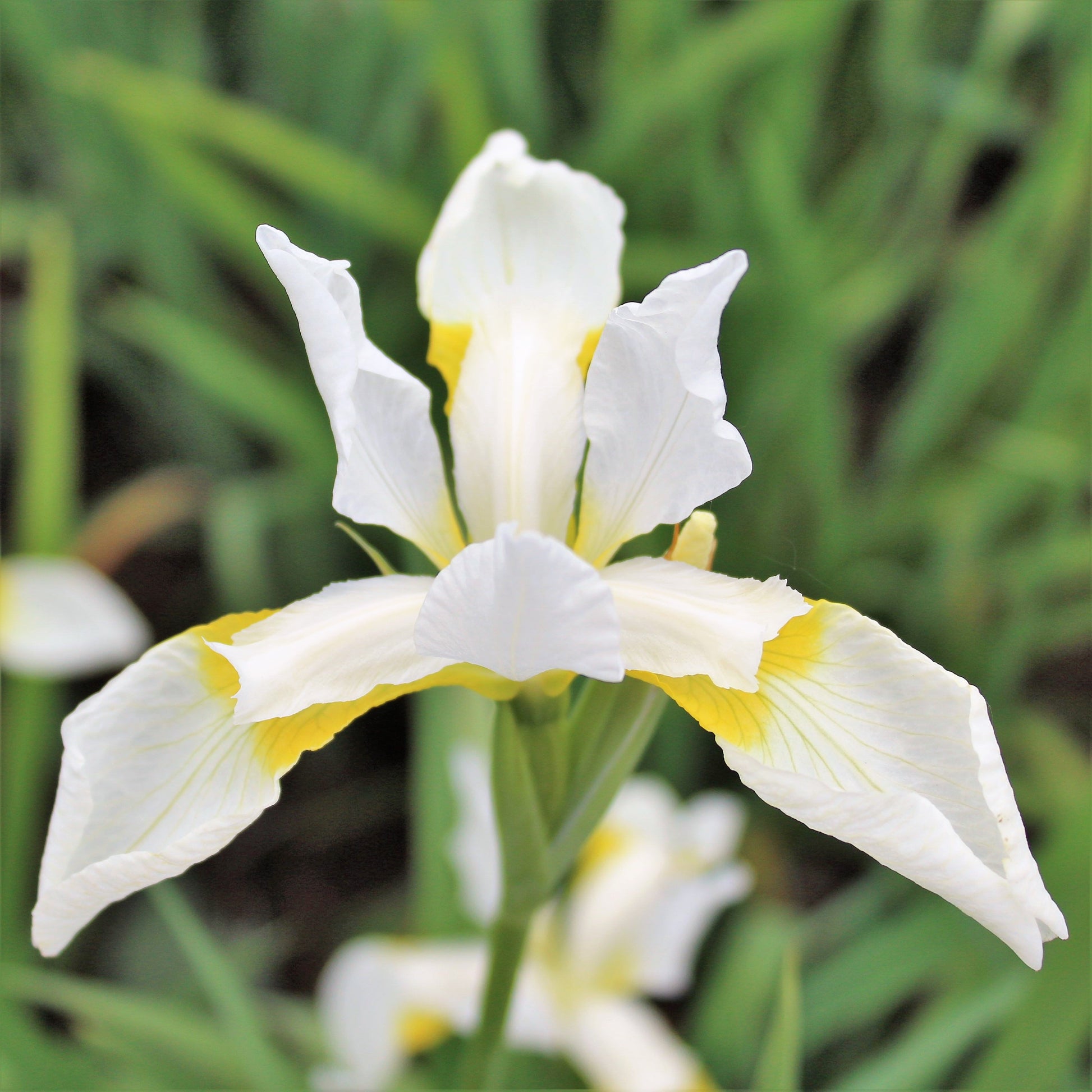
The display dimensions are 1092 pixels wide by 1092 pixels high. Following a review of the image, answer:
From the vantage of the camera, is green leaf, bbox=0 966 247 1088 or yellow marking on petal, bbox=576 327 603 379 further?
green leaf, bbox=0 966 247 1088

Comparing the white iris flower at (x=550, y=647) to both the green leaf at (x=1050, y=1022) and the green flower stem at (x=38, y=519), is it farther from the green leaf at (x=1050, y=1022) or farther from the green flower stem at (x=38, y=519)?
the green flower stem at (x=38, y=519)

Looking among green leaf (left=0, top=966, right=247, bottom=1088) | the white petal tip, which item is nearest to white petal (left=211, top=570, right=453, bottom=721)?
the white petal tip

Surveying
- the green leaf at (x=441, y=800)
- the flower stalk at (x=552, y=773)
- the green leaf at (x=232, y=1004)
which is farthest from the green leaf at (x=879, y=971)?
the flower stalk at (x=552, y=773)

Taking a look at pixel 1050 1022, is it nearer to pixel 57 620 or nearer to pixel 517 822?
pixel 517 822

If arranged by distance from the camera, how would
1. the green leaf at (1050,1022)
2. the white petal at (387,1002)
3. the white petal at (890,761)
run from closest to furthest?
1. the white petal at (890,761)
2. the green leaf at (1050,1022)
3. the white petal at (387,1002)

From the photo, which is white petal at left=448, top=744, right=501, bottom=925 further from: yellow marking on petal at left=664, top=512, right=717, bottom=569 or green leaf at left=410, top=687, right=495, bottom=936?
yellow marking on petal at left=664, top=512, right=717, bottom=569

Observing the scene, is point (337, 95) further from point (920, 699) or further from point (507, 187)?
point (920, 699)
